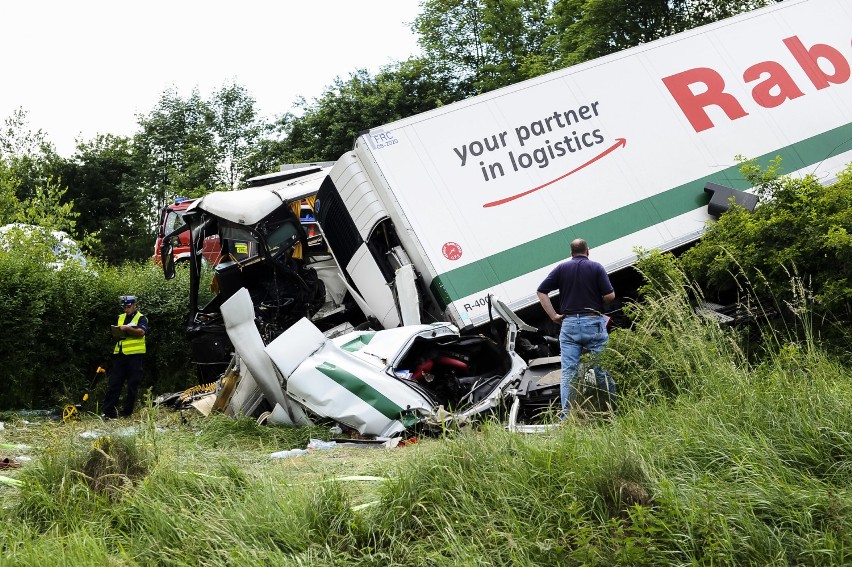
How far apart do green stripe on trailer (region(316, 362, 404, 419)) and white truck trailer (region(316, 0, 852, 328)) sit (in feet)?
5.10

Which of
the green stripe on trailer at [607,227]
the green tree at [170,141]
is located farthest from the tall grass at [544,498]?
the green tree at [170,141]

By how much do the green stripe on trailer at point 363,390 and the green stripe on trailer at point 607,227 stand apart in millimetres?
1700

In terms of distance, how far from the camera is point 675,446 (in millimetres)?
4773

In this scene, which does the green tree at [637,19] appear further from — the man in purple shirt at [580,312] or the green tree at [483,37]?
the man in purple shirt at [580,312]

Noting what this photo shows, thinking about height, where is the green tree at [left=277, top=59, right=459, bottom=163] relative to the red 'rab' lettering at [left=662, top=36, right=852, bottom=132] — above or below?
above

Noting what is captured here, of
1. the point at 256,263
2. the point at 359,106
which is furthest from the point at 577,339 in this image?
the point at 359,106

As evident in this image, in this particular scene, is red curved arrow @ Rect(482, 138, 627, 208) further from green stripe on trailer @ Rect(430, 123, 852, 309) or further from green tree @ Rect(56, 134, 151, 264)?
green tree @ Rect(56, 134, 151, 264)

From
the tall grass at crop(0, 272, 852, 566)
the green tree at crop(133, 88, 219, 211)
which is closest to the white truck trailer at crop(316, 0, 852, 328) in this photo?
the tall grass at crop(0, 272, 852, 566)

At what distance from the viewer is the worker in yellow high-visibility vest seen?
10.8 meters

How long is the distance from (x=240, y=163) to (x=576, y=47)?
1345cm

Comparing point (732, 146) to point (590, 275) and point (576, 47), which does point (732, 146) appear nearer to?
point (590, 275)

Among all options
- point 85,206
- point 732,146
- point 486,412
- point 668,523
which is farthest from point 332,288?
point 85,206

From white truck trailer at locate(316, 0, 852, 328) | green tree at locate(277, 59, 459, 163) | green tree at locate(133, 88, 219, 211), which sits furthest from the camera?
green tree at locate(133, 88, 219, 211)

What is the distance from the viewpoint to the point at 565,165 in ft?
33.3
